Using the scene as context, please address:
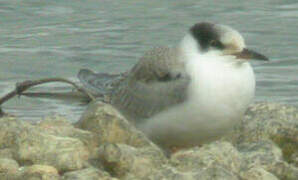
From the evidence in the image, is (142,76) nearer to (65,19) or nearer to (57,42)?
(57,42)

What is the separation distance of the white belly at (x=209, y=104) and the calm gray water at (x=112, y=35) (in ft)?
11.3

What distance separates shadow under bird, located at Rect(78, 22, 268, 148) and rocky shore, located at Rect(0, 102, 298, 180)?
1.09 ft

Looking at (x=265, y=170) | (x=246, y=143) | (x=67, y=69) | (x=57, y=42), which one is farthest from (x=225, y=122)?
(x=57, y=42)

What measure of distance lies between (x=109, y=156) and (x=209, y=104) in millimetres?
1417

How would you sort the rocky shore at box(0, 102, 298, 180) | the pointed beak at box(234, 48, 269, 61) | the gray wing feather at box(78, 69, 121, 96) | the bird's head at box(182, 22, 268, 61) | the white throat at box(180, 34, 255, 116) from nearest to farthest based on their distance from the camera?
the rocky shore at box(0, 102, 298, 180) → the white throat at box(180, 34, 255, 116) → the pointed beak at box(234, 48, 269, 61) → the bird's head at box(182, 22, 268, 61) → the gray wing feather at box(78, 69, 121, 96)

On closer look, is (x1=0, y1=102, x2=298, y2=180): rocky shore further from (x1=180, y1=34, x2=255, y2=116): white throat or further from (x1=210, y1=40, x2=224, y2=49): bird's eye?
(x1=210, y1=40, x2=224, y2=49): bird's eye

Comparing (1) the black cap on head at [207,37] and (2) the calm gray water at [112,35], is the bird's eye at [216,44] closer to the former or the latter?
(1) the black cap on head at [207,37]

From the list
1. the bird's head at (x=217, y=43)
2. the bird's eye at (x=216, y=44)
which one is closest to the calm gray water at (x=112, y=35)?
the bird's head at (x=217, y=43)

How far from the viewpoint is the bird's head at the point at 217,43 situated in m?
7.41

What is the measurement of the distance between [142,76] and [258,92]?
12.1 feet

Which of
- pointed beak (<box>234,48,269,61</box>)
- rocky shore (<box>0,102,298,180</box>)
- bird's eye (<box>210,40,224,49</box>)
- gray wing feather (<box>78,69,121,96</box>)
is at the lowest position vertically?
gray wing feather (<box>78,69,121,96</box>)

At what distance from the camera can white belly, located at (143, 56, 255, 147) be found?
7.14 meters

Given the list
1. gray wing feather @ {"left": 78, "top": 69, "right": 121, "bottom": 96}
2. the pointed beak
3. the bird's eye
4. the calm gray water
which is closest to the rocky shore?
the pointed beak

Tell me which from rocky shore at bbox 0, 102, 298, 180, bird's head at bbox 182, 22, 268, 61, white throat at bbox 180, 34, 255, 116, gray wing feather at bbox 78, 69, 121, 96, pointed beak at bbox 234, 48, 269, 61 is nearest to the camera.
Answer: rocky shore at bbox 0, 102, 298, 180
